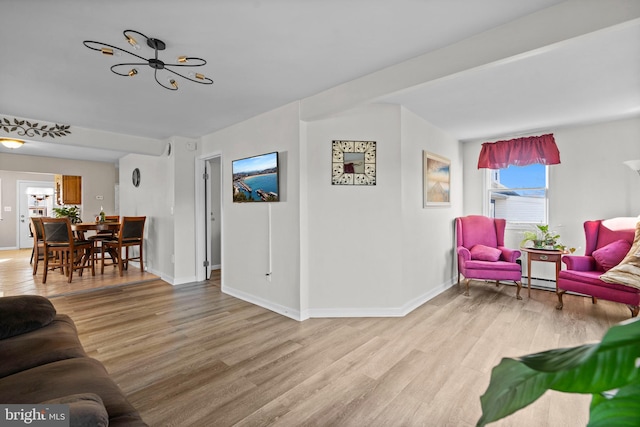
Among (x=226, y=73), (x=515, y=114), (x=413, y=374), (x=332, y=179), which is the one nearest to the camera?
(x=413, y=374)

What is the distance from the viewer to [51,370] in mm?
1311

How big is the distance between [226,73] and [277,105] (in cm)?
86

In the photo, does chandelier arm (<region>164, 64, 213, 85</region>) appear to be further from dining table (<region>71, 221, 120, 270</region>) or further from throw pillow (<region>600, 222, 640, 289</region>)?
throw pillow (<region>600, 222, 640, 289</region>)

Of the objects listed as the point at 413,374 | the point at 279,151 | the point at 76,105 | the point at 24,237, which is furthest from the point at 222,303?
the point at 24,237

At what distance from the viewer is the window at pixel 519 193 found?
4410mm

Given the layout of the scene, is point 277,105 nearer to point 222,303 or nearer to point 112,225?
point 222,303

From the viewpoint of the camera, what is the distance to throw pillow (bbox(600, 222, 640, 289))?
2855 mm

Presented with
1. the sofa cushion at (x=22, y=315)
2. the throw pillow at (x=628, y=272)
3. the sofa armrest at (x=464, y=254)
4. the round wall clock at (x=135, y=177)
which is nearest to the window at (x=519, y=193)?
the sofa armrest at (x=464, y=254)

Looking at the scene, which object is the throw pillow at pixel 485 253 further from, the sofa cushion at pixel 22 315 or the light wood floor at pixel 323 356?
the sofa cushion at pixel 22 315

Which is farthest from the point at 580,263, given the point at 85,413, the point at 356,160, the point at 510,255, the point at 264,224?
the point at 85,413

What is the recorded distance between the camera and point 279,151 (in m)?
3.46

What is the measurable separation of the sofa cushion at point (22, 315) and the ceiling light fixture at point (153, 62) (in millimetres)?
1690

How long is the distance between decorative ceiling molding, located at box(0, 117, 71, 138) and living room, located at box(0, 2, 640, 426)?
11 cm

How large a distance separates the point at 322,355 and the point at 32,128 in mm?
4529
